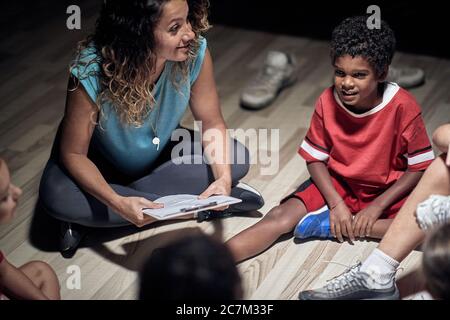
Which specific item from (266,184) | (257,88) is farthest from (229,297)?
(257,88)

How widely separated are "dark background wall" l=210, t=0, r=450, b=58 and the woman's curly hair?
5.36 ft

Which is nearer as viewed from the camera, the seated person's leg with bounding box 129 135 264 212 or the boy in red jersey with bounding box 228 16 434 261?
the boy in red jersey with bounding box 228 16 434 261

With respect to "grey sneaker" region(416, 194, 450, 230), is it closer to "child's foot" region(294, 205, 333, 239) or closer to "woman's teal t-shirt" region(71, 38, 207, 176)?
"child's foot" region(294, 205, 333, 239)

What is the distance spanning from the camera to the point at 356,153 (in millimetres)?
2287

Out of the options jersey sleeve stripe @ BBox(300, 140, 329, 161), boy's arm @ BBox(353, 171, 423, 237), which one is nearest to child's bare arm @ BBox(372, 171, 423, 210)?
boy's arm @ BBox(353, 171, 423, 237)

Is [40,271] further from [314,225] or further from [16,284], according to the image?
[314,225]

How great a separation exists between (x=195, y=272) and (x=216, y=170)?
38.4 inches

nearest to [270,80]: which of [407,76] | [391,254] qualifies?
[407,76]

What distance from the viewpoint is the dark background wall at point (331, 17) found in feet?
11.8

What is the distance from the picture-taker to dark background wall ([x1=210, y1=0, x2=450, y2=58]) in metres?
3.58

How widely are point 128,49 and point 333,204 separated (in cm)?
75

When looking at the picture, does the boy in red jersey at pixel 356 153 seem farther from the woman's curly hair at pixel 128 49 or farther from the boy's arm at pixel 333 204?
the woman's curly hair at pixel 128 49

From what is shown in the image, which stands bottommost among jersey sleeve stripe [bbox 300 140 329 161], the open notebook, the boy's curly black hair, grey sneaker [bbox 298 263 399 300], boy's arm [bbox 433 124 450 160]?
grey sneaker [bbox 298 263 399 300]

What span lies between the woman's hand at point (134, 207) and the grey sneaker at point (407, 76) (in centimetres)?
138
